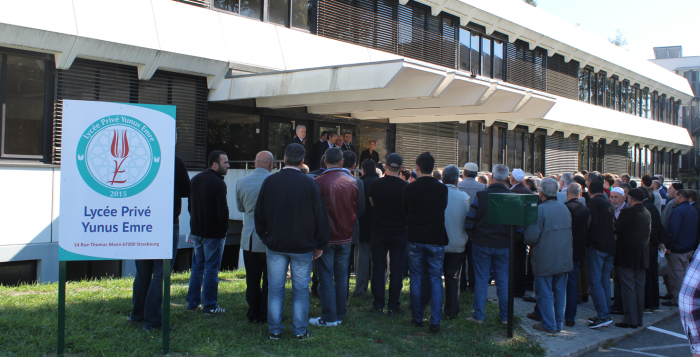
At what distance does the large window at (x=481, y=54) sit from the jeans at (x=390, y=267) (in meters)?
12.4

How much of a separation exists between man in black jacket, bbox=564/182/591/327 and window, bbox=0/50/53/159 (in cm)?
880

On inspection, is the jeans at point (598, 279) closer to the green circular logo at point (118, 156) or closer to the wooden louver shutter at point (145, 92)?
the green circular logo at point (118, 156)

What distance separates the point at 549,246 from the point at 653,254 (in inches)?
105

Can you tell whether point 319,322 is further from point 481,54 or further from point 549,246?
point 481,54

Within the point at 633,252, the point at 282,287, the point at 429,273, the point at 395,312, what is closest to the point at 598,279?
the point at 633,252

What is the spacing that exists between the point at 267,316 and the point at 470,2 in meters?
14.2

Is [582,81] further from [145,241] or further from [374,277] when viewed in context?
[145,241]

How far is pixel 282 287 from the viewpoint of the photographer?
5.27m

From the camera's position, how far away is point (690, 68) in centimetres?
4406

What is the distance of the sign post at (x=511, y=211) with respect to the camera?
551 cm

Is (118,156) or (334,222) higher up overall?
(118,156)

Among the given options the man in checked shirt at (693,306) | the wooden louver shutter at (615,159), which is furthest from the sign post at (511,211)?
the wooden louver shutter at (615,159)

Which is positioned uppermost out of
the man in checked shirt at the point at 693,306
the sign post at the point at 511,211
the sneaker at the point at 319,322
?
the sign post at the point at 511,211

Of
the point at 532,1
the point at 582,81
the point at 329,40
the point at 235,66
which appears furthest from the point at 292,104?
the point at 532,1
